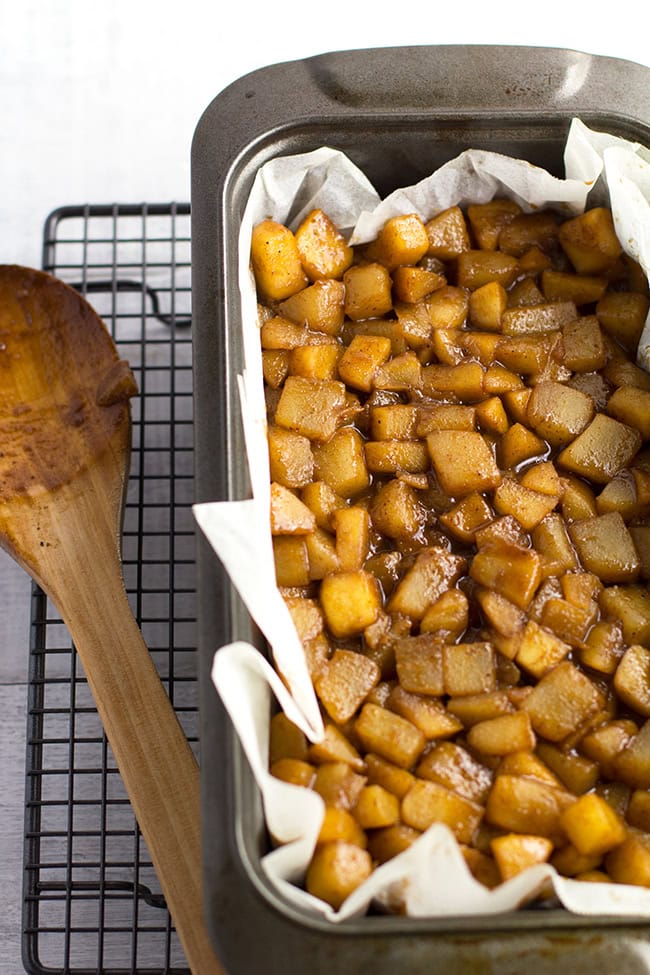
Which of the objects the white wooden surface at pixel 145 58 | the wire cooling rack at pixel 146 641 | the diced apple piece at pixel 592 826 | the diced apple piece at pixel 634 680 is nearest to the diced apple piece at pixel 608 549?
the diced apple piece at pixel 634 680

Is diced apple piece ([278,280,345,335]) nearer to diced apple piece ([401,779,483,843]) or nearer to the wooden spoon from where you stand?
the wooden spoon

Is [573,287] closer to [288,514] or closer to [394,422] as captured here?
[394,422]

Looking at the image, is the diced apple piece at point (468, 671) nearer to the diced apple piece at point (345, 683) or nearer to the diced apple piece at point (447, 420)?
the diced apple piece at point (345, 683)

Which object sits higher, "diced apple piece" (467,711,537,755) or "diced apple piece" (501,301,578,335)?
"diced apple piece" (501,301,578,335)

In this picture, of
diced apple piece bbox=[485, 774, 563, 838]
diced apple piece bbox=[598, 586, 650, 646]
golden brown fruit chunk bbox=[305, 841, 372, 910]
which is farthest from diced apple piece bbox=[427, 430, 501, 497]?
golden brown fruit chunk bbox=[305, 841, 372, 910]

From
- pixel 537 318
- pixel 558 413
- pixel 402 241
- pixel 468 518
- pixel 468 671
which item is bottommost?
pixel 468 671

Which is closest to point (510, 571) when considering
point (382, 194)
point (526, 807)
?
point (526, 807)

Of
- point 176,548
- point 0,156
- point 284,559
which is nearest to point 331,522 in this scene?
point 284,559
